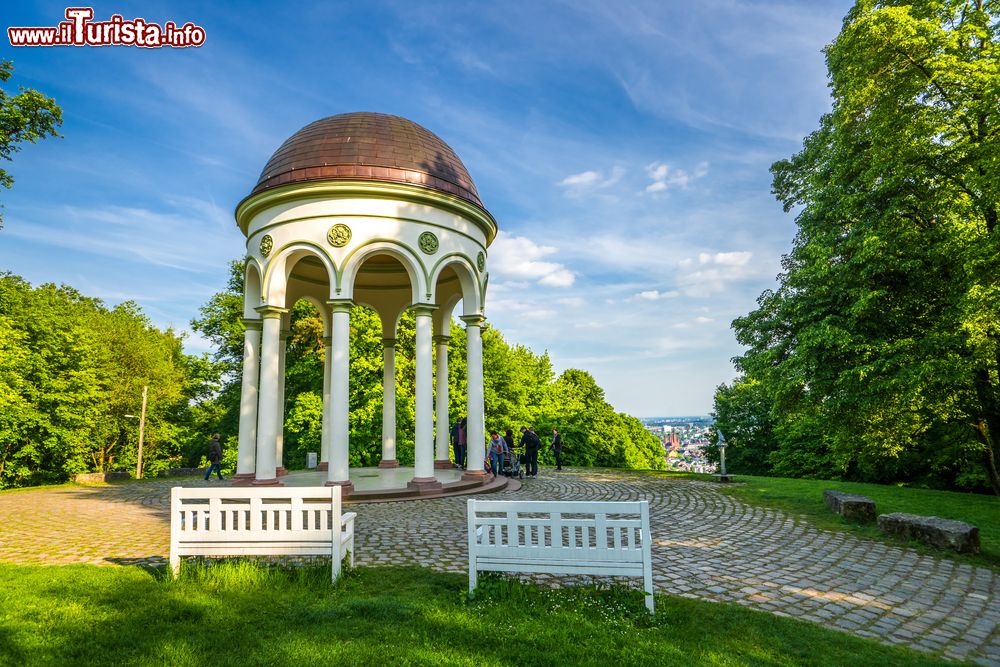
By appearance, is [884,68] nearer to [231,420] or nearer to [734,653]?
[734,653]

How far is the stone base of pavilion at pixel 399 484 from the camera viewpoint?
1122cm

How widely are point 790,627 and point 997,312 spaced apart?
→ 911 cm

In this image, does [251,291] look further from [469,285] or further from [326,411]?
[469,285]

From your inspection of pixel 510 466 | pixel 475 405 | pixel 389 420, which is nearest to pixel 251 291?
pixel 389 420

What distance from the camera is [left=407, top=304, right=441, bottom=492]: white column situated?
38.5 ft

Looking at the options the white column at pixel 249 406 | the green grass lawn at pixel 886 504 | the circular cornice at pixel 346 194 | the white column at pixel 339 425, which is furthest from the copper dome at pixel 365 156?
the green grass lawn at pixel 886 504

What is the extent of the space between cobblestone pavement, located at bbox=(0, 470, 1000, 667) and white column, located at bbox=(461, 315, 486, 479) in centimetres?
227

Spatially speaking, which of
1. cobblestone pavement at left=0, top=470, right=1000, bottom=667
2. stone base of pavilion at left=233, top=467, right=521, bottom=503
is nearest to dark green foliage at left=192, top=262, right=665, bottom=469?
stone base of pavilion at left=233, top=467, right=521, bottom=503

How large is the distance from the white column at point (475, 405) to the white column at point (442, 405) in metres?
2.19

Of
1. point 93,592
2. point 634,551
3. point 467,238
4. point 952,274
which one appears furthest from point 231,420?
point 952,274

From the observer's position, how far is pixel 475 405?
13.5 metres

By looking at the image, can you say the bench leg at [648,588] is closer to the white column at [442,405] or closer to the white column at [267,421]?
the white column at [267,421]

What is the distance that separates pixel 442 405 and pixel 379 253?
17.7ft

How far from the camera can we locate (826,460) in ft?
80.4
